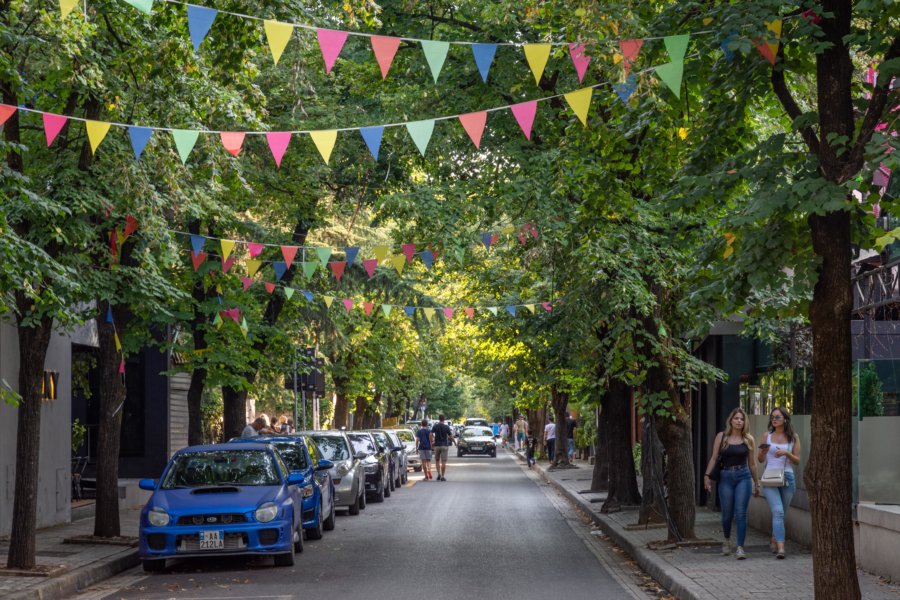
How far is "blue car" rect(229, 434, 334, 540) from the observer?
18.1 metres

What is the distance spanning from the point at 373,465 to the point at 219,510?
13.3 m

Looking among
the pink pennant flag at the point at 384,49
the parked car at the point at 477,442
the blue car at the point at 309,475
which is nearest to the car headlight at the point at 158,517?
the blue car at the point at 309,475

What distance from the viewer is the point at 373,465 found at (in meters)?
27.3

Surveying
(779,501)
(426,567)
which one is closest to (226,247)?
(426,567)

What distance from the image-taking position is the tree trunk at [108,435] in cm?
1683

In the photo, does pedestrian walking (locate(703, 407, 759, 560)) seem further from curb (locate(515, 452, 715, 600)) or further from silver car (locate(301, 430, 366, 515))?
silver car (locate(301, 430, 366, 515))

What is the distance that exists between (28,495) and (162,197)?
3893mm

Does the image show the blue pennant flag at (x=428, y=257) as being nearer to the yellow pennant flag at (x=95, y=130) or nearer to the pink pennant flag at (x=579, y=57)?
the yellow pennant flag at (x=95, y=130)

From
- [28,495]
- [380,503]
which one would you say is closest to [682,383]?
[28,495]


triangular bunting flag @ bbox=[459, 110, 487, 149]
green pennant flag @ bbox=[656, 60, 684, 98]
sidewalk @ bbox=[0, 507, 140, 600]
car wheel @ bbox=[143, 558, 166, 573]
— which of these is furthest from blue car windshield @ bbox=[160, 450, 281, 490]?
green pennant flag @ bbox=[656, 60, 684, 98]

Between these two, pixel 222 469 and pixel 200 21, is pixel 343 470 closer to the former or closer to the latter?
pixel 222 469

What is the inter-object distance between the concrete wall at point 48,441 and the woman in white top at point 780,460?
1110 cm

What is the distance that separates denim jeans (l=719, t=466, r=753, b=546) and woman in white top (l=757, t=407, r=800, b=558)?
0.23 m

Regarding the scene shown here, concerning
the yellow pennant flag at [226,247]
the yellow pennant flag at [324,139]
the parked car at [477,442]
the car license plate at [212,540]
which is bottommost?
the parked car at [477,442]
